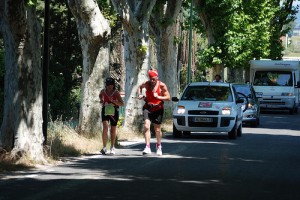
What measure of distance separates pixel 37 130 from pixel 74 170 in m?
1.86

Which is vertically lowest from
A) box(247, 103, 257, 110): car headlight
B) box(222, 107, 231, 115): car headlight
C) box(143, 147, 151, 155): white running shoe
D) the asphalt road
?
the asphalt road

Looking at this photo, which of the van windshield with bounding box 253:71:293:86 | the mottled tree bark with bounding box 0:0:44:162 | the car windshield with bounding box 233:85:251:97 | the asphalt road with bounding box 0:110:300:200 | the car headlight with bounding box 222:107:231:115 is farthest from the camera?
the van windshield with bounding box 253:71:293:86

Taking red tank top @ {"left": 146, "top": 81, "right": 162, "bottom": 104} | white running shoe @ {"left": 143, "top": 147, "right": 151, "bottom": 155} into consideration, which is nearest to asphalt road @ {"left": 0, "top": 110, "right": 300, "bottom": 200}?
white running shoe @ {"left": 143, "top": 147, "right": 151, "bottom": 155}

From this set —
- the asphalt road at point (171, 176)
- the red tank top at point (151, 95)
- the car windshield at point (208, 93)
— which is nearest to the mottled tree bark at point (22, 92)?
the asphalt road at point (171, 176)

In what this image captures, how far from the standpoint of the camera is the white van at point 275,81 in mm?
49250

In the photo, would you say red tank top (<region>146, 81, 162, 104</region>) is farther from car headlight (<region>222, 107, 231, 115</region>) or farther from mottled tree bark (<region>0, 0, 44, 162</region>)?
car headlight (<region>222, 107, 231, 115</region>)

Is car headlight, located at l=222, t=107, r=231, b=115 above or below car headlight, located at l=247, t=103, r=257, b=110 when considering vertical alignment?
below

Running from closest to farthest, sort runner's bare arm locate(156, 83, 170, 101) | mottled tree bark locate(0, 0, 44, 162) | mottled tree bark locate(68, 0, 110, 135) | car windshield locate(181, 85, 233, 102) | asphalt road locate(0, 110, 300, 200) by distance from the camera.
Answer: asphalt road locate(0, 110, 300, 200), mottled tree bark locate(0, 0, 44, 162), runner's bare arm locate(156, 83, 170, 101), mottled tree bark locate(68, 0, 110, 135), car windshield locate(181, 85, 233, 102)

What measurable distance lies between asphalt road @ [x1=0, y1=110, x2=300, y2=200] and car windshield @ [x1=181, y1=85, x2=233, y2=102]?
16.7ft

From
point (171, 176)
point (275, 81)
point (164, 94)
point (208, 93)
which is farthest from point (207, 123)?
point (275, 81)

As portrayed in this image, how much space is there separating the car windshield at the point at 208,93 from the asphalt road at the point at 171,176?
5088 millimetres

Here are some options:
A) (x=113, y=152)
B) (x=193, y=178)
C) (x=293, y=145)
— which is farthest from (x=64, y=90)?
(x=193, y=178)

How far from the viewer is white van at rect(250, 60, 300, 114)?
162 feet

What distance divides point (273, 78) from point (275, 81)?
25cm
